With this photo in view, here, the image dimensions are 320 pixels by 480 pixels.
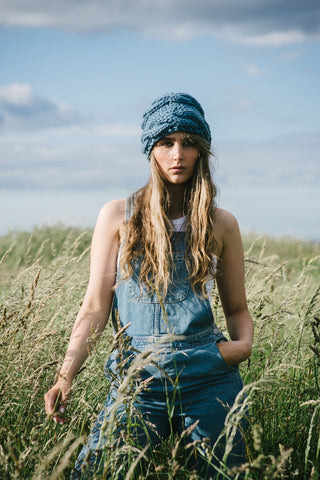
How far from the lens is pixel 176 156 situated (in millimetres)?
2410

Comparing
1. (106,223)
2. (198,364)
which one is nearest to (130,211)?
(106,223)

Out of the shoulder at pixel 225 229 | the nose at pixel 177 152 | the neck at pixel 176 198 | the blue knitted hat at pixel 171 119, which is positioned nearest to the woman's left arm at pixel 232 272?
the shoulder at pixel 225 229

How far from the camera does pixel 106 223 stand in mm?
2359

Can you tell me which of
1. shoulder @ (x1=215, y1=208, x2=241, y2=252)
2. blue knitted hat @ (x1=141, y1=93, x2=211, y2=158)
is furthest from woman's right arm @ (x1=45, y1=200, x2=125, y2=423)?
shoulder @ (x1=215, y1=208, x2=241, y2=252)

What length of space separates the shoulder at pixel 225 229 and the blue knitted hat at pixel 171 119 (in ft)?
1.37

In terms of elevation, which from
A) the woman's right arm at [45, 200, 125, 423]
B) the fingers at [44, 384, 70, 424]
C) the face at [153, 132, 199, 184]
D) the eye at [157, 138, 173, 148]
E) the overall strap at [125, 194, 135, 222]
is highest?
the eye at [157, 138, 173, 148]

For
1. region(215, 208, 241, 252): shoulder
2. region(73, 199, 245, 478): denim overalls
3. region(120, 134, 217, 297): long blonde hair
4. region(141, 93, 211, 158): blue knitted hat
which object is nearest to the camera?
region(73, 199, 245, 478): denim overalls

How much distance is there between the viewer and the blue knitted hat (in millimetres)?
2381

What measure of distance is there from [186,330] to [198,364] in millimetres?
156

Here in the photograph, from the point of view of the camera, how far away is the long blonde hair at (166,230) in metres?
2.25

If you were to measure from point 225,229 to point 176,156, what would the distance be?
45 centimetres

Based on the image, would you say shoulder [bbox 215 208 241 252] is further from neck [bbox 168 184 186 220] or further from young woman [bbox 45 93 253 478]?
neck [bbox 168 184 186 220]

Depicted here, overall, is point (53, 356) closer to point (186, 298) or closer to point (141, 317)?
point (141, 317)

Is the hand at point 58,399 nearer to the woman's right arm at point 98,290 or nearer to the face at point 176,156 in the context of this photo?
the woman's right arm at point 98,290
